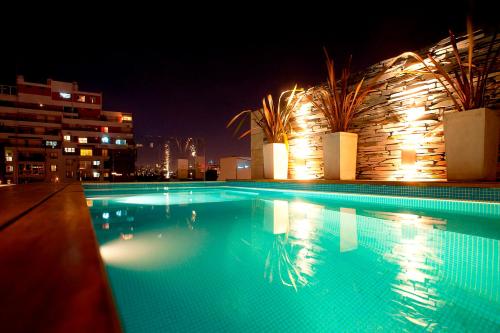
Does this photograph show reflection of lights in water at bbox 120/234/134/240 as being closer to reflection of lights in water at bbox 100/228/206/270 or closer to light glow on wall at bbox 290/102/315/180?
reflection of lights in water at bbox 100/228/206/270

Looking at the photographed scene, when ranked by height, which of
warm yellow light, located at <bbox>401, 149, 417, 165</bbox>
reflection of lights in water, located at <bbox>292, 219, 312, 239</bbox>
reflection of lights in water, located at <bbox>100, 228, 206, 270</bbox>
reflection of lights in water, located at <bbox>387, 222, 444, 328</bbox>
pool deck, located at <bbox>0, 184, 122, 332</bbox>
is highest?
warm yellow light, located at <bbox>401, 149, 417, 165</bbox>

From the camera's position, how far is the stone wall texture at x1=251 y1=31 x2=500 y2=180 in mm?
5406

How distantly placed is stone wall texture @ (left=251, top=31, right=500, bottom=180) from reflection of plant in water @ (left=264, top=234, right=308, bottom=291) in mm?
4577

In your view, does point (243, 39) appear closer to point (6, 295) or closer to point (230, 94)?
point (230, 94)

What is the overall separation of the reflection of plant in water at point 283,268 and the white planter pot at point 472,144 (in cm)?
369

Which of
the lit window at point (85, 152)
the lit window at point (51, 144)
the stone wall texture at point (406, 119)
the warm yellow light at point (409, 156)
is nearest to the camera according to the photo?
the stone wall texture at point (406, 119)

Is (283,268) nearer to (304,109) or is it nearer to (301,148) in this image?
(301,148)

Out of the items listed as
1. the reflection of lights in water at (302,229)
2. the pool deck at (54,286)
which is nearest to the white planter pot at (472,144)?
the reflection of lights in water at (302,229)

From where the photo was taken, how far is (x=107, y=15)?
9.66 m

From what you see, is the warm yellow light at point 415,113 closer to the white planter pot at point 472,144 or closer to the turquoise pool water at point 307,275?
the white planter pot at point 472,144

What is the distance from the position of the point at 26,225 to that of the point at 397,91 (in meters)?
7.25

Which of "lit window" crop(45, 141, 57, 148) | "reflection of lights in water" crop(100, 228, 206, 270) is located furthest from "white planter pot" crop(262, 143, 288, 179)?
"lit window" crop(45, 141, 57, 148)

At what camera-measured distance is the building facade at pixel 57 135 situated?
28.1 m

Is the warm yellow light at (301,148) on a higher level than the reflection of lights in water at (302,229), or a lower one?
higher
